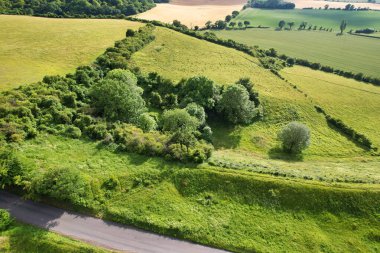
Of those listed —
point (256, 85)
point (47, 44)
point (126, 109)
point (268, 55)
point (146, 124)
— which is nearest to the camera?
point (146, 124)

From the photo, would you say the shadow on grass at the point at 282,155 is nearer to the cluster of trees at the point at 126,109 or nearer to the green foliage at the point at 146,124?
the cluster of trees at the point at 126,109

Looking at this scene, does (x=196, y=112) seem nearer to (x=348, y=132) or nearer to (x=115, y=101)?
(x=115, y=101)

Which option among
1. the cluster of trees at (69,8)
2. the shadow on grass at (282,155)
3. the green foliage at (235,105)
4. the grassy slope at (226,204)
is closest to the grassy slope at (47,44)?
the cluster of trees at (69,8)

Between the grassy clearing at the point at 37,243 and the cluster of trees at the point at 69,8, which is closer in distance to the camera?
the grassy clearing at the point at 37,243

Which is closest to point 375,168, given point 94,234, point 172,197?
point 172,197

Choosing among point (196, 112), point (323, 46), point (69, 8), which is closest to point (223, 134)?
point (196, 112)
